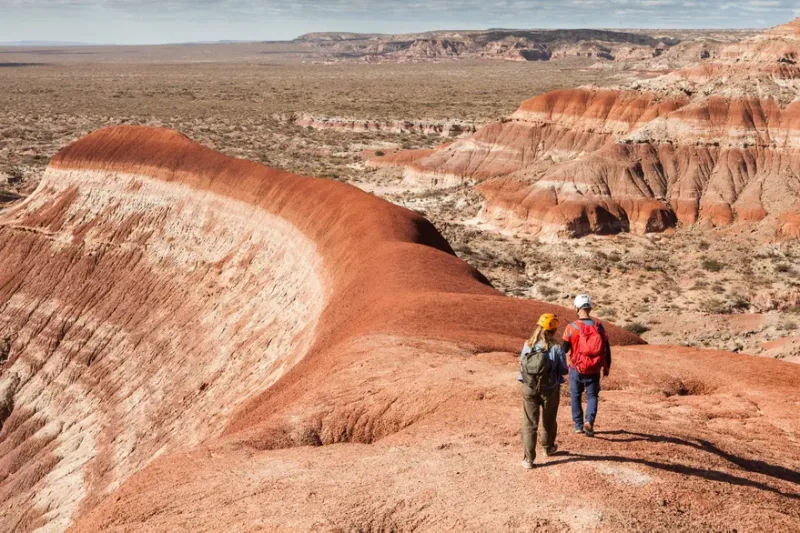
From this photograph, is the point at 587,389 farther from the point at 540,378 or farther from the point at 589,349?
the point at 540,378

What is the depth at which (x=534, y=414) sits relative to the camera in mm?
7871

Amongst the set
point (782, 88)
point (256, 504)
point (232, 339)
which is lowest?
point (232, 339)

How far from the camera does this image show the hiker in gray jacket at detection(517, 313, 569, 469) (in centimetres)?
772

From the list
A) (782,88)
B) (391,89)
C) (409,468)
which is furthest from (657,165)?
(391,89)

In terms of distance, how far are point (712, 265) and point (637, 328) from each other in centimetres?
1012

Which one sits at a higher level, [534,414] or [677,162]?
[534,414]

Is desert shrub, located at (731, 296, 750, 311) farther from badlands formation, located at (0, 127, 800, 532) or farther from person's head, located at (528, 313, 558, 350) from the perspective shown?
person's head, located at (528, 313, 558, 350)

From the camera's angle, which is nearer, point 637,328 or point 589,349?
point 589,349

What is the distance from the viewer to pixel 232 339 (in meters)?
24.4

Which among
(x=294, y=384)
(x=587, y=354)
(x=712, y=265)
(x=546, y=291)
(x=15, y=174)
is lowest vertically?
(x=546, y=291)

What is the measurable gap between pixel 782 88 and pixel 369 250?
4040 cm

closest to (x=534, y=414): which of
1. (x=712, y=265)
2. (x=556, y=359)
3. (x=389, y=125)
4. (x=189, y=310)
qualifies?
(x=556, y=359)

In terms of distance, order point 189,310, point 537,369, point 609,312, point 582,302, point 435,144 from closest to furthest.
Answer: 1. point 537,369
2. point 582,302
3. point 189,310
4. point 609,312
5. point 435,144

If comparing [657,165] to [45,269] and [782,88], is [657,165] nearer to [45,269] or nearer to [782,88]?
[782,88]
